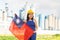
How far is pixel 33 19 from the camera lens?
6.93 feet

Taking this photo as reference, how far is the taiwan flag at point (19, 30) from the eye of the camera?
2.10m

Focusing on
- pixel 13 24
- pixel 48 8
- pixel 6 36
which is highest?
pixel 48 8

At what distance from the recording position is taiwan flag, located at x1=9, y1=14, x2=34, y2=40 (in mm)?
2096

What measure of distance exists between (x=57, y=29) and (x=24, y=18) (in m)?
0.39

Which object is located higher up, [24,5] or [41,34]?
[24,5]

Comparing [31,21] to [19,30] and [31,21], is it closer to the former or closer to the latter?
[31,21]

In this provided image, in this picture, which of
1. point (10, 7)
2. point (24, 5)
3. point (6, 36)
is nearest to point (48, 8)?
point (24, 5)

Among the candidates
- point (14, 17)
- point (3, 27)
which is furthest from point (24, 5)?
point (3, 27)

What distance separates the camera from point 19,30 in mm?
2104

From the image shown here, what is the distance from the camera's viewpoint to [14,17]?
6.91 ft

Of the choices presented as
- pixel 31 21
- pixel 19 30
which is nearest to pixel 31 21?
pixel 31 21

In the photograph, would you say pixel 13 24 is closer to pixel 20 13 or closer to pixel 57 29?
pixel 20 13

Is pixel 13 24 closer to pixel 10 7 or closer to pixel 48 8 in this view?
pixel 10 7

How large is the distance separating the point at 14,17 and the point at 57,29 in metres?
0.49
